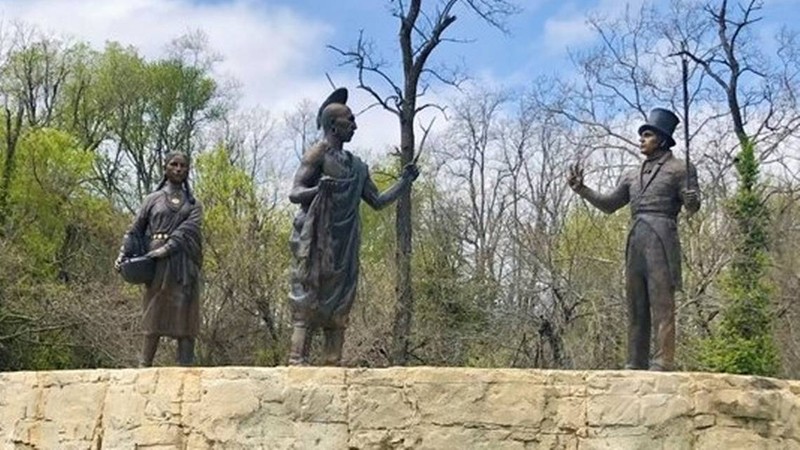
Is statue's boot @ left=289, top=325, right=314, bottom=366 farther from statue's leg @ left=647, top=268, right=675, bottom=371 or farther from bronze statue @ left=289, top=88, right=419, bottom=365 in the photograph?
statue's leg @ left=647, top=268, right=675, bottom=371

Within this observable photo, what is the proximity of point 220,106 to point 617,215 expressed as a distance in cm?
1188

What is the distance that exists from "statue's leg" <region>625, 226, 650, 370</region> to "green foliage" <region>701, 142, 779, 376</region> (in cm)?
894

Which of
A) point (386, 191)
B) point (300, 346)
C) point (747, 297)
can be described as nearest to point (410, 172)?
point (386, 191)

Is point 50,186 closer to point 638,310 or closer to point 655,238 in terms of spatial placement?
point 638,310

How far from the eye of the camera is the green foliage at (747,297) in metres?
17.6

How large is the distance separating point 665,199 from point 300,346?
2944mm

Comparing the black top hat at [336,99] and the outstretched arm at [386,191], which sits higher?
the black top hat at [336,99]

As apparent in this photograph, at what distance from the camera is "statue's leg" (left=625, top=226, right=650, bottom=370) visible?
879 cm

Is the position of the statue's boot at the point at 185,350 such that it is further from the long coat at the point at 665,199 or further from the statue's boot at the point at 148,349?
the long coat at the point at 665,199

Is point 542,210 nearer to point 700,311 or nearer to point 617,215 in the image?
point 617,215

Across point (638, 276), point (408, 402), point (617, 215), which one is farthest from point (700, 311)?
point (408, 402)

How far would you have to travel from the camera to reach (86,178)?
26891mm

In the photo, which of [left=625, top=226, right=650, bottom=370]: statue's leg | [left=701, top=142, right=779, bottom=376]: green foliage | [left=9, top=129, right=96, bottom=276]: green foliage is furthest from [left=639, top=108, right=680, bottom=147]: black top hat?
[left=9, top=129, right=96, bottom=276]: green foliage

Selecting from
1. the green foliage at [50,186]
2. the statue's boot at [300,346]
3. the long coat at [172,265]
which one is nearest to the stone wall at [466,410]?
the statue's boot at [300,346]
